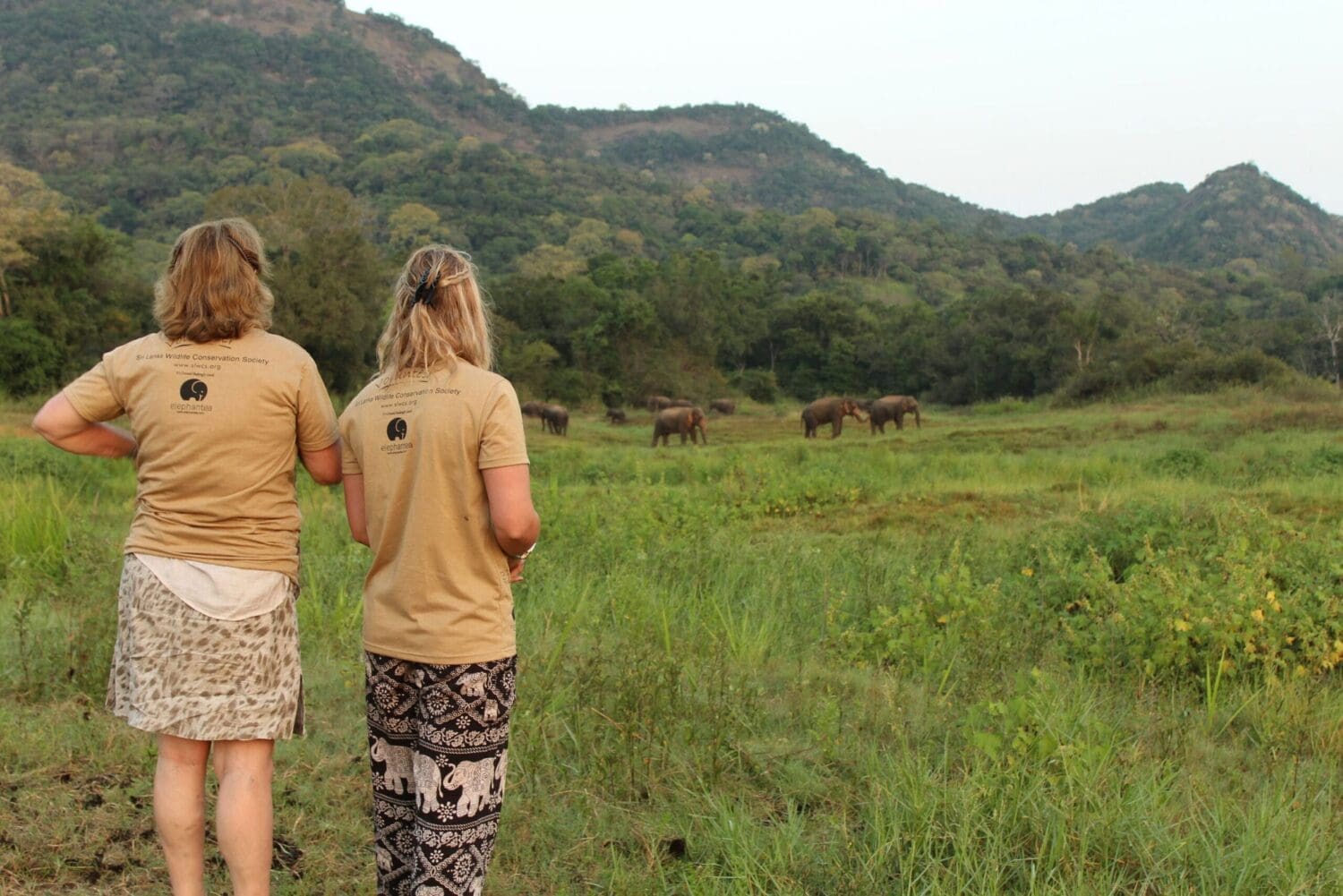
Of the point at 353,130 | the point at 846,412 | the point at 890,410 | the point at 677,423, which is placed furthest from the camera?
the point at 353,130

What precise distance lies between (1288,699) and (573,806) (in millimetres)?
2807

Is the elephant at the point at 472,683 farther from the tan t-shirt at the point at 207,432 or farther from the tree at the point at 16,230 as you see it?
the tree at the point at 16,230

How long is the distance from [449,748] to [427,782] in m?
0.09

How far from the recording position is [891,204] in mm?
137250

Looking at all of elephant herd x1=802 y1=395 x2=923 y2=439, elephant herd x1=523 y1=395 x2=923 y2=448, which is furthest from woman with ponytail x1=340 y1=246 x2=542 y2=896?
Answer: elephant herd x1=802 y1=395 x2=923 y2=439

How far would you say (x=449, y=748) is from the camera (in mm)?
2334

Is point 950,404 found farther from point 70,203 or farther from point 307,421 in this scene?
point 70,203

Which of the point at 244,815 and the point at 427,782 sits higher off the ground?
the point at 427,782

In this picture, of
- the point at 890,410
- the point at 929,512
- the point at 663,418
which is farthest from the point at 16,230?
the point at 929,512

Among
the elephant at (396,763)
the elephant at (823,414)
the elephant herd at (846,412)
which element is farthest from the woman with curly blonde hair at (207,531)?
the elephant at (823,414)

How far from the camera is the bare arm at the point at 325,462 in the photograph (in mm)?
2588

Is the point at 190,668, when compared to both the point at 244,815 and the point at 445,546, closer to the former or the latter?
the point at 244,815

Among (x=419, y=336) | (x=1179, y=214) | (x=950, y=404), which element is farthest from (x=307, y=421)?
(x=1179, y=214)

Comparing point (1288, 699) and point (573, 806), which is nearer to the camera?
point (573, 806)
